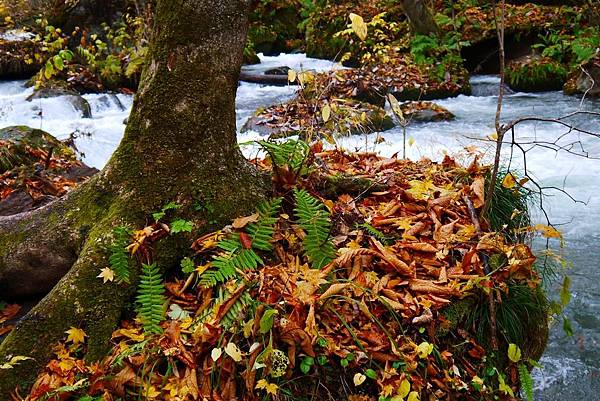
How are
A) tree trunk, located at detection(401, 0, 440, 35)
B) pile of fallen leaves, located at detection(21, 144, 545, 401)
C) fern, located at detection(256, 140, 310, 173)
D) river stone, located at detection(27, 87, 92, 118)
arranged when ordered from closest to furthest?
pile of fallen leaves, located at detection(21, 144, 545, 401)
fern, located at detection(256, 140, 310, 173)
river stone, located at detection(27, 87, 92, 118)
tree trunk, located at detection(401, 0, 440, 35)

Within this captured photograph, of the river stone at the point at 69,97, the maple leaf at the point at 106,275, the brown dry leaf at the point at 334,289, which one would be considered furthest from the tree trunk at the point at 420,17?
the maple leaf at the point at 106,275

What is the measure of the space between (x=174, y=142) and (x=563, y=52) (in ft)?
42.4

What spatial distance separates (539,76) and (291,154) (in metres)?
11.5

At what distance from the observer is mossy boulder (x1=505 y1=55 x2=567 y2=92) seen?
1237 centimetres

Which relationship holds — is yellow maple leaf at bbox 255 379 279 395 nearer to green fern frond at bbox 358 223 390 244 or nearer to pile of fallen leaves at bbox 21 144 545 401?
pile of fallen leaves at bbox 21 144 545 401

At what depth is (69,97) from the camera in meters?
10.7

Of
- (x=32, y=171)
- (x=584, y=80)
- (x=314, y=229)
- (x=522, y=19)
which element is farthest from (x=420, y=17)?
(x=314, y=229)

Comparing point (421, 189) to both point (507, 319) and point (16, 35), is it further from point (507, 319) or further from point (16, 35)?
point (16, 35)

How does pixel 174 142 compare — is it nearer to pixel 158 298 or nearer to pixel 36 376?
pixel 158 298

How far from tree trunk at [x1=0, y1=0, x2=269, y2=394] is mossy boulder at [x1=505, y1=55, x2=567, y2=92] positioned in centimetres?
1157

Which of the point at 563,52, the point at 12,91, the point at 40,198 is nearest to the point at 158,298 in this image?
the point at 40,198

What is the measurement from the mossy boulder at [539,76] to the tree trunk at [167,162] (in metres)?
11.6

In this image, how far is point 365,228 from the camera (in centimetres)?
303

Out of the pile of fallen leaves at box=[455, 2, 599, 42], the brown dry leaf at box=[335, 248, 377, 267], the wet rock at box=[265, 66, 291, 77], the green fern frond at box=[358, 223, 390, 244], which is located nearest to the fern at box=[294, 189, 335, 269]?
the brown dry leaf at box=[335, 248, 377, 267]
